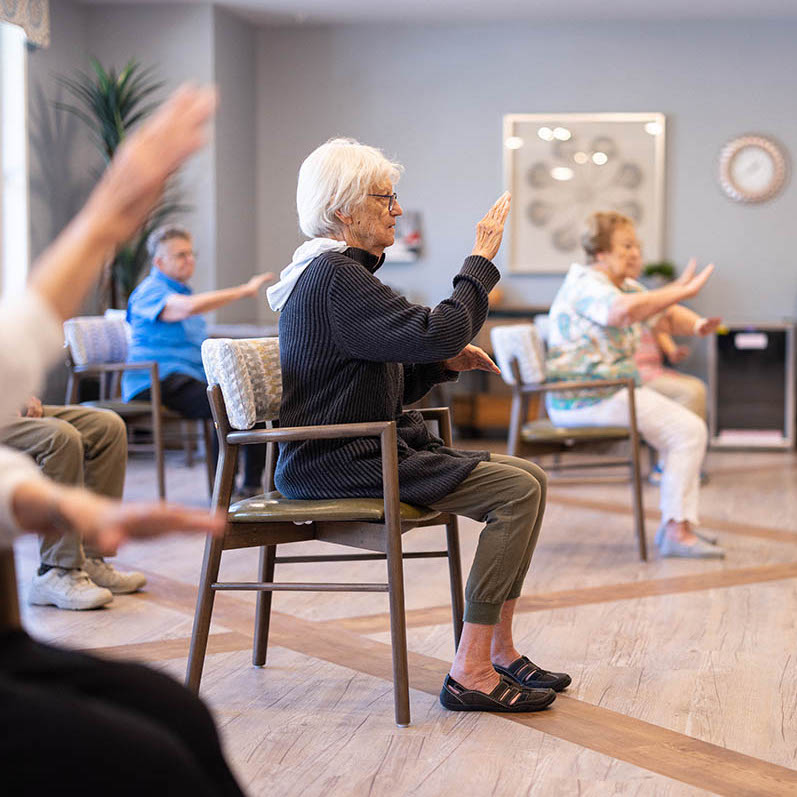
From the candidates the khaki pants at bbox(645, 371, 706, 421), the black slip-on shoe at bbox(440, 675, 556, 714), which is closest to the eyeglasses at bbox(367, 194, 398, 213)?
the black slip-on shoe at bbox(440, 675, 556, 714)

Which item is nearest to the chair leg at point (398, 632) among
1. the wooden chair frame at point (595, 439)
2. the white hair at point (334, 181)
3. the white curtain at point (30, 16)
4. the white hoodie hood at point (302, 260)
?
the white hoodie hood at point (302, 260)

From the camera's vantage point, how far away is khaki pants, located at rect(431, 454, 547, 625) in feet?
7.61

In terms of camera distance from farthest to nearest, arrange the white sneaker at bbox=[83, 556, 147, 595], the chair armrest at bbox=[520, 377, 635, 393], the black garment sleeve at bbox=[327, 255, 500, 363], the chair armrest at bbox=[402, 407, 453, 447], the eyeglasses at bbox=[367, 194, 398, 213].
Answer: the chair armrest at bbox=[520, 377, 635, 393]
the white sneaker at bbox=[83, 556, 147, 595]
the chair armrest at bbox=[402, 407, 453, 447]
the eyeglasses at bbox=[367, 194, 398, 213]
the black garment sleeve at bbox=[327, 255, 500, 363]

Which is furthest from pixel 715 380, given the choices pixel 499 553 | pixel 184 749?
pixel 184 749

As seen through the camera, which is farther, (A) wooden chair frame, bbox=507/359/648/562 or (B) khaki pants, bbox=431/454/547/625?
(A) wooden chair frame, bbox=507/359/648/562

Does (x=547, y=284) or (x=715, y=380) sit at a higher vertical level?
(x=547, y=284)

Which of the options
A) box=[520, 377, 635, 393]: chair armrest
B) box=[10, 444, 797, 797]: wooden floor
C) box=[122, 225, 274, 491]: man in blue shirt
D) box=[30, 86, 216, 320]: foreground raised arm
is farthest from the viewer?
box=[122, 225, 274, 491]: man in blue shirt

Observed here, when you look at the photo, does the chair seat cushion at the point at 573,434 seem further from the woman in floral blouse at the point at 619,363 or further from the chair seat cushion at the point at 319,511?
the chair seat cushion at the point at 319,511

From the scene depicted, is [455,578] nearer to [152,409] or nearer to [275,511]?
[275,511]

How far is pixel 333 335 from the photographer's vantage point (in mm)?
2277

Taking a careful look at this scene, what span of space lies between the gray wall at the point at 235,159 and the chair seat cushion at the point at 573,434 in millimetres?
3677

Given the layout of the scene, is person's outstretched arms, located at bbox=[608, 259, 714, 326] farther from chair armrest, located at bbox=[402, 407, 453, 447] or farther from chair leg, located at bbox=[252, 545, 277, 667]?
chair leg, located at bbox=[252, 545, 277, 667]

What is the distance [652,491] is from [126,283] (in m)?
3.28

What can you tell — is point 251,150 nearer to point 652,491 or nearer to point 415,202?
point 415,202
